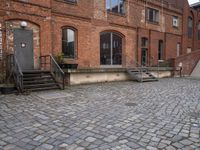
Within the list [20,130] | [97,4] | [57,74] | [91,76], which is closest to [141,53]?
[97,4]

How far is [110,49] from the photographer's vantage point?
52.6 ft

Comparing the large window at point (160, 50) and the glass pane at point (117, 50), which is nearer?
the glass pane at point (117, 50)

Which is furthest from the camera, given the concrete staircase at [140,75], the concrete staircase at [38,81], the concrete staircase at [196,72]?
the concrete staircase at [196,72]

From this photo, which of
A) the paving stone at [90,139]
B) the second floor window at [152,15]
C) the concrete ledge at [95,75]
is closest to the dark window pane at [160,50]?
the second floor window at [152,15]

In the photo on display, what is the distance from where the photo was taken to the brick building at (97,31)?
1041 cm

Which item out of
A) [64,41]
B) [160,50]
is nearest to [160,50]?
[160,50]

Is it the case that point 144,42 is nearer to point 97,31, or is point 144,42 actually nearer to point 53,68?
point 97,31

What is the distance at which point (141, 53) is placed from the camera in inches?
719

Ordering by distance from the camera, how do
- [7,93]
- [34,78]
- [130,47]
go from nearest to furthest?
[7,93], [34,78], [130,47]

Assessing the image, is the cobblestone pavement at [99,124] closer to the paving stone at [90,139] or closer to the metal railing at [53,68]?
the paving stone at [90,139]

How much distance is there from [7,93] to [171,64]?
14.2 metres

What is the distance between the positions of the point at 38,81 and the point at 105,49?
24.2 ft

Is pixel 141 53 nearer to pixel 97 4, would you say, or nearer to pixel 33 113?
pixel 97 4

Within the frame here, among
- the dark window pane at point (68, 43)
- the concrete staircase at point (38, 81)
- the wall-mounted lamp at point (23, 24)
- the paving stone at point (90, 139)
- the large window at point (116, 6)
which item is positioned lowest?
the paving stone at point (90, 139)
